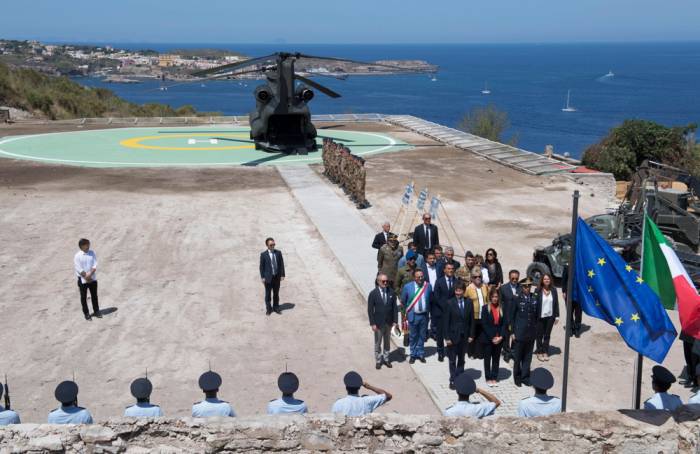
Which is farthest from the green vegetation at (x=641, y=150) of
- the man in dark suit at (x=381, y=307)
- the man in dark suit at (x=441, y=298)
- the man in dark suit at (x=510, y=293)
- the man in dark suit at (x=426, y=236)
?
the man in dark suit at (x=381, y=307)

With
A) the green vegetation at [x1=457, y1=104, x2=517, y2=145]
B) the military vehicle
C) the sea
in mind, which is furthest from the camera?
the sea

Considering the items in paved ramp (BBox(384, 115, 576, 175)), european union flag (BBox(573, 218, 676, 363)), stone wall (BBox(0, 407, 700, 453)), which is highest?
european union flag (BBox(573, 218, 676, 363))

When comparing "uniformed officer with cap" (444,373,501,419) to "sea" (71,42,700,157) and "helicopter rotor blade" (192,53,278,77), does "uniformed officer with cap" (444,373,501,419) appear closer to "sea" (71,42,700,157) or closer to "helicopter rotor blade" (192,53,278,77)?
"helicopter rotor blade" (192,53,278,77)

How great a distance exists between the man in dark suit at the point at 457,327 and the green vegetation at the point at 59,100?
43.0 meters

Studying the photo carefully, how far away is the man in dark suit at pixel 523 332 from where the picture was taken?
35.0ft

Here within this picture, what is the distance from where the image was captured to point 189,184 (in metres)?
25.8

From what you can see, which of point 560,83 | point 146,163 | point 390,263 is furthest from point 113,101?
point 560,83

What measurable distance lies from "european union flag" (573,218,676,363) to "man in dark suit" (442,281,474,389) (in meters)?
2.40

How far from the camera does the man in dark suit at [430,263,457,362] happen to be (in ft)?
37.0

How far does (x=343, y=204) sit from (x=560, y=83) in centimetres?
17031

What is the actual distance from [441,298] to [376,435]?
4.75m

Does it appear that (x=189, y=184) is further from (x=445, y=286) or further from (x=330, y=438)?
(x=330, y=438)

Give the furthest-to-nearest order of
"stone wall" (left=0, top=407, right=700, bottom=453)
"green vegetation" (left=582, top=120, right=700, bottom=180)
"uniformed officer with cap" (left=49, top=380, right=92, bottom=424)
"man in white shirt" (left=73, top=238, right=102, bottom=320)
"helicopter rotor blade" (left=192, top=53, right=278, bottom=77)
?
"green vegetation" (left=582, top=120, right=700, bottom=180) < "helicopter rotor blade" (left=192, top=53, right=278, bottom=77) < "man in white shirt" (left=73, top=238, right=102, bottom=320) < "uniformed officer with cap" (left=49, top=380, right=92, bottom=424) < "stone wall" (left=0, top=407, right=700, bottom=453)

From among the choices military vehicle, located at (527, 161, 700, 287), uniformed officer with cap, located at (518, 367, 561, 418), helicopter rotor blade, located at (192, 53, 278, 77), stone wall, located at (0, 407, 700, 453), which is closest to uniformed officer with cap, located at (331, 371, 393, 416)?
stone wall, located at (0, 407, 700, 453)
